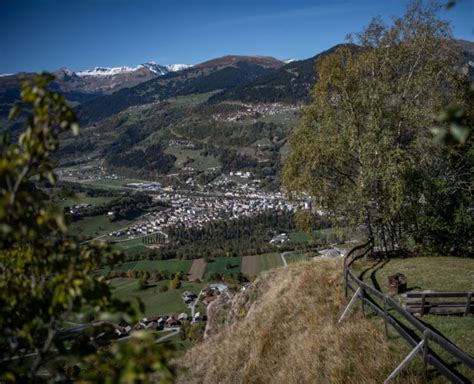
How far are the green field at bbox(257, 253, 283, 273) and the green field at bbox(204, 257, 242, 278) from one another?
3353 mm

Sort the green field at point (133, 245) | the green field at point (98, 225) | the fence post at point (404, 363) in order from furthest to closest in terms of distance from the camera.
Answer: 1. the green field at point (98, 225)
2. the green field at point (133, 245)
3. the fence post at point (404, 363)

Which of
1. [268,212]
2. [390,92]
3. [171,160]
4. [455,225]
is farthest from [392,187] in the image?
[171,160]

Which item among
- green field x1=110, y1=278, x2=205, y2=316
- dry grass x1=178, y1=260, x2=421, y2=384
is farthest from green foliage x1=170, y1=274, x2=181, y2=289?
dry grass x1=178, y1=260, x2=421, y2=384

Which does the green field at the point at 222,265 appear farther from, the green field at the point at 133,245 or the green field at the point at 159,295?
the green field at the point at 133,245

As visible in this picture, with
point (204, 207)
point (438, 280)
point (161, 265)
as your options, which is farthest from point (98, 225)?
point (438, 280)

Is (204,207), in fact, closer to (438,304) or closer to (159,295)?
(159,295)

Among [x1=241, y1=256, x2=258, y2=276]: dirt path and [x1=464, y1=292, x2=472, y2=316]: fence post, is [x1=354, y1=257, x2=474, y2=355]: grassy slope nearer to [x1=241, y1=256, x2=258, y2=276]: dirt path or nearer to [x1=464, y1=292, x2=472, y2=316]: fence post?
[x1=464, y1=292, x2=472, y2=316]: fence post

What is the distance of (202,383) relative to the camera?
1179 cm

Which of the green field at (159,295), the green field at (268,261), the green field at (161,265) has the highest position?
the green field at (159,295)

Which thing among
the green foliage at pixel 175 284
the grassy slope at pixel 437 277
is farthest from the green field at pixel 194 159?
the grassy slope at pixel 437 277

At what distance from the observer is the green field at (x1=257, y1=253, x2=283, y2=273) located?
61544mm

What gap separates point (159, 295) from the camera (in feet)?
163

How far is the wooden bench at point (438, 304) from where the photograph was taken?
1065 cm

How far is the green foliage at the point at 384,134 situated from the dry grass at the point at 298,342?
138 inches
